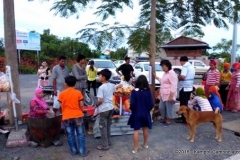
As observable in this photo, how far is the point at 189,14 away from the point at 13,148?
5.44 metres

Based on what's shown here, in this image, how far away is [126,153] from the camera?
13.5 ft

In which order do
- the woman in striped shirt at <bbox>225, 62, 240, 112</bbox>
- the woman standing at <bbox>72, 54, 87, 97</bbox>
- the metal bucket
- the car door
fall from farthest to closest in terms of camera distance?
the car door → the woman in striped shirt at <bbox>225, 62, 240, 112</bbox> → the woman standing at <bbox>72, 54, 87, 97</bbox> → the metal bucket

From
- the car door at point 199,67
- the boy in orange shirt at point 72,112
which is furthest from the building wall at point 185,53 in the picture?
the boy in orange shirt at point 72,112

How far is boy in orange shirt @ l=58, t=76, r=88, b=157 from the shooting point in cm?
388

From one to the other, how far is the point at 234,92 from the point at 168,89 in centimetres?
321

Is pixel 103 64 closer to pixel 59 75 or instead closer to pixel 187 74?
pixel 59 75

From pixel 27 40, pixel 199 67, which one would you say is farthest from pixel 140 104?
pixel 27 40

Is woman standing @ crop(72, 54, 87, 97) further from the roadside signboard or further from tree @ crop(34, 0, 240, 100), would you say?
the roadside signboard

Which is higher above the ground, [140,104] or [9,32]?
[9,32]

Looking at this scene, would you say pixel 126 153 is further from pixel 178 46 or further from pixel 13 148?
pixel 178 46

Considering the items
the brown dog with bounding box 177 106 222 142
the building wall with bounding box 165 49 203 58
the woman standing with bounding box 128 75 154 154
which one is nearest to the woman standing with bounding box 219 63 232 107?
the brown dog with bounding box 177 106 222 142

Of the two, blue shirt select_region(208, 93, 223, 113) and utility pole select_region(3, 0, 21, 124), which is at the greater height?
utility pole select_region(3, 0, 21, 124)

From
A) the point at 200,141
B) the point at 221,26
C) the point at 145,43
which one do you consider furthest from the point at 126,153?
the point at 221,26

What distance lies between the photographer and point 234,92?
7.48m
